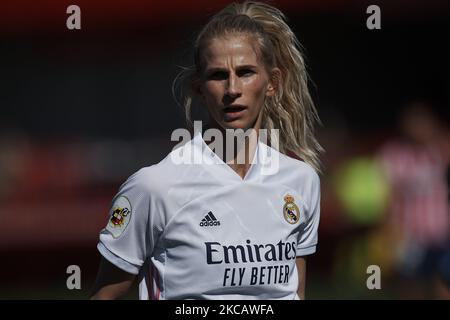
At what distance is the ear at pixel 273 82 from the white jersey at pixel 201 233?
41 centimetres

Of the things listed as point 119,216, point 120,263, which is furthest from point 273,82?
point 120,263

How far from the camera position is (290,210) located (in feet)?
14.1

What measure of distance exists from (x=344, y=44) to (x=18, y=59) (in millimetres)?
6898

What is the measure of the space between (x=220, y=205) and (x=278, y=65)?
839 mm

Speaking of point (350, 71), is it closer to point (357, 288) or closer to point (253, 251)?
point (357, 288)

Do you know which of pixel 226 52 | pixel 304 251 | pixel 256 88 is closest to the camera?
pixel 226 52

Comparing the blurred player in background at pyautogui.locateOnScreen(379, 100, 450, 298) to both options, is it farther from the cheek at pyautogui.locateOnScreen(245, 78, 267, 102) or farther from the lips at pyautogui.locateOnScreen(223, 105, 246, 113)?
the lips at pyautogui.locateOnScreen(223, 105, 246, 113)

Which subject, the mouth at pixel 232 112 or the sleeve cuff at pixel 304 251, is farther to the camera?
the sleeve cuff at pixel 304 251

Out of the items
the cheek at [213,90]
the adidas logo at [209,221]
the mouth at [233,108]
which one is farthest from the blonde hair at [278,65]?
the adidas logo at [209,221]

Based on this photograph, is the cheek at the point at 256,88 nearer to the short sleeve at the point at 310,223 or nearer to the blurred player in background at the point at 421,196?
the short sleeve at the point at 310,223

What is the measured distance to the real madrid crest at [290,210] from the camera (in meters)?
4.29

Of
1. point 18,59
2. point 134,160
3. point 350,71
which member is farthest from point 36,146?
point 350,71

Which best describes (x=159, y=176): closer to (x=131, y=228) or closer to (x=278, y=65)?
(x=131, y=228)

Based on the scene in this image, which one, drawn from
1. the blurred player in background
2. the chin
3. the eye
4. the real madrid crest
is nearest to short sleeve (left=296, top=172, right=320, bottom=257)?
the real madrid crest
